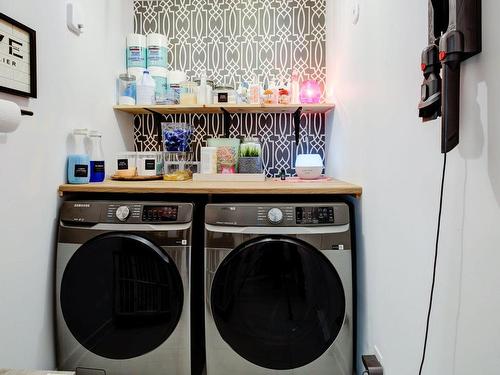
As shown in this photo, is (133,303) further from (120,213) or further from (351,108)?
(351,108)

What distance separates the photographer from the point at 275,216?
1.44 meters

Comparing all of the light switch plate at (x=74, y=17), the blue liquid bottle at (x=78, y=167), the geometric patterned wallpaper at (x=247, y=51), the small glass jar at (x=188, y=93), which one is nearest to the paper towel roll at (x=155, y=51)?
the geometric patterned wallpaper at (x=247, y=51)

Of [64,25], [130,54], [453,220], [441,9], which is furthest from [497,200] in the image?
[130,54]

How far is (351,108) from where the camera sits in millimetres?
1625

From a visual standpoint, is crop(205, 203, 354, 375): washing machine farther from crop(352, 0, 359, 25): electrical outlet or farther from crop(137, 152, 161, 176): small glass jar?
crop(352, 0, 359, 25): electrical outlet

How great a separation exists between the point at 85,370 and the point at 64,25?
5.41 feet

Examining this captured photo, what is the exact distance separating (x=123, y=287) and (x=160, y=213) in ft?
1.24

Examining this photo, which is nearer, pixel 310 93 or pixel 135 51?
pixel 310 93

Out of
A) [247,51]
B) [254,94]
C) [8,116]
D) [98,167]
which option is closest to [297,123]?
[254,94]

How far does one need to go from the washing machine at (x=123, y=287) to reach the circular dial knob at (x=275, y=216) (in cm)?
36

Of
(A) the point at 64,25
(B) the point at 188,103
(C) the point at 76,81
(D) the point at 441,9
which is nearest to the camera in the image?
(D) the point at 441,9

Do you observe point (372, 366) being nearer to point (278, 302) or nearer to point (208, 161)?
point (278, 302)

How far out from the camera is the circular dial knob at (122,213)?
1480 millimetres

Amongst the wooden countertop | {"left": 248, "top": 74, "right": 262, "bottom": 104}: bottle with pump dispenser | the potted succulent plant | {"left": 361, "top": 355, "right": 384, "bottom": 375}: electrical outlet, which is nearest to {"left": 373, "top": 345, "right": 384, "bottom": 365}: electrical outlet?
{"left": 361, "top": 355, "right": 384, "bottom": 375}: electrical outlet
